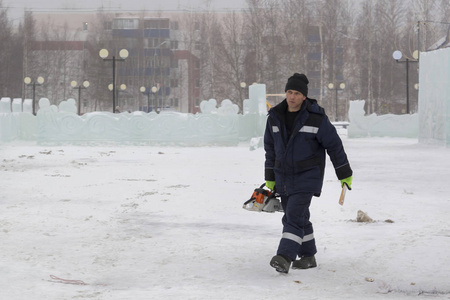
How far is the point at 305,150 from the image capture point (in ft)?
16.4

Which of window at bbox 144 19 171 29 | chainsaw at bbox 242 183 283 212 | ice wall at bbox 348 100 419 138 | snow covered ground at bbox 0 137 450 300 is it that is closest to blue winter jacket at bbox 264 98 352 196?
chainsaw at bbox 242 183 283 212

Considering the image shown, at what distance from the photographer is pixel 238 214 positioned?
311 inches

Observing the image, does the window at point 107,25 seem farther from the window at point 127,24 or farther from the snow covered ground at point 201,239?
the snow covered ground at point 201,239

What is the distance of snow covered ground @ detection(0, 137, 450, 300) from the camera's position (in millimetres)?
4613

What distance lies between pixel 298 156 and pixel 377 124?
24420mm

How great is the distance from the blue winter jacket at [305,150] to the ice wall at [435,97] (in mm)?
16535

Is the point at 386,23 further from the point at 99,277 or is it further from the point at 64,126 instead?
the point at 99,277

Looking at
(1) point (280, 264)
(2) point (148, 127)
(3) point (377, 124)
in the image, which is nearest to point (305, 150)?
(1) point (280, 264)

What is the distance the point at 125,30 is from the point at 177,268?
276 ft

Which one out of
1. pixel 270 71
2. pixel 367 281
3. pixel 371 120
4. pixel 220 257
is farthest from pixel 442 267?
pixel 270 71

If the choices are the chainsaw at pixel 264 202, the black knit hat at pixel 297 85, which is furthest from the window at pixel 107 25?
the black knit hat at pixel 297 85

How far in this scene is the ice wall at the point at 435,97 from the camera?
20.8 m

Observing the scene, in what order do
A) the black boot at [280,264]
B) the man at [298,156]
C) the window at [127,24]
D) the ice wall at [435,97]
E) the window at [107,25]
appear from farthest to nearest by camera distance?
the window at [127,24]
the window at [107,25]
the ice wall at [435,97]
the man at [298,156]
the black boot at [280,264]

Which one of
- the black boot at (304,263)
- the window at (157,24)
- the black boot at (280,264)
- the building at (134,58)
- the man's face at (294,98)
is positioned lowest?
the black boot at (304,263)
